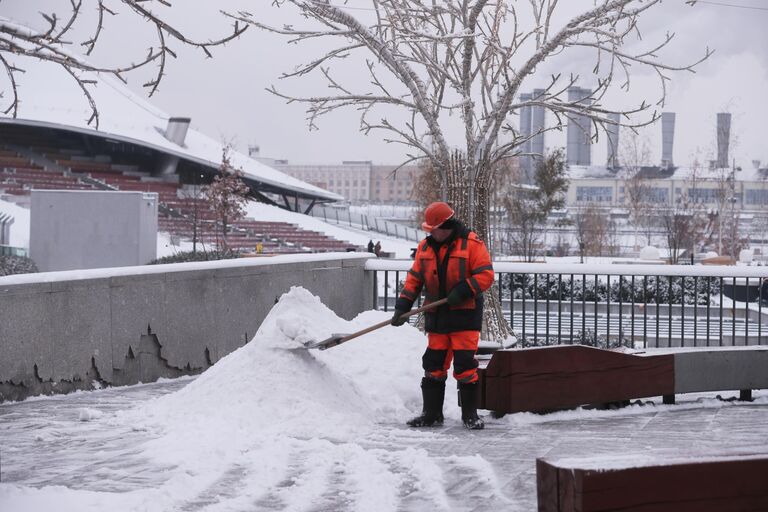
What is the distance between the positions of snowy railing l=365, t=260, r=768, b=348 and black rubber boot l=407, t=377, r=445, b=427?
3.20 m

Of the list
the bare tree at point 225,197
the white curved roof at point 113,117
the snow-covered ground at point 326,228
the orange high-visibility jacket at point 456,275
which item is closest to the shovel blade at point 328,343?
the orange high-visibility jacket at point 456,275

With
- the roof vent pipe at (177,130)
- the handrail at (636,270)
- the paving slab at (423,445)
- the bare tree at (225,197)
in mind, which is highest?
the roof vent pipe at (177,130)

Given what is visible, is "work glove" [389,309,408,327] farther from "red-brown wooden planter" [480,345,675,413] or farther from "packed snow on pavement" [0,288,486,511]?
"red-brown wooden planter" [480,345,675,413]

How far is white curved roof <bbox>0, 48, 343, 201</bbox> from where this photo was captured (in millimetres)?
69125

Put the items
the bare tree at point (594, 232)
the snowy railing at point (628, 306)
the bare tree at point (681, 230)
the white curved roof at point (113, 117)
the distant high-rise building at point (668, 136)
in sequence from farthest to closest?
the distant high-rise building at point (668, 136) → the white curved roof at point (113, 117) → the bare tree at point (594, 232) → the bare tree at point (681, 230) → the snowy railing at point (628, 306)

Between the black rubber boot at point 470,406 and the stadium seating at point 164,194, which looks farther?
the stadium seating at point 164,194

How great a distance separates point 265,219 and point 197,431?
5838cm

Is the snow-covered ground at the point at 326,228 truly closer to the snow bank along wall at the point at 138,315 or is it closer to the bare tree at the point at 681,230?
the bare tree at the point at 681,230

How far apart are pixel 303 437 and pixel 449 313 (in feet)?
5.03

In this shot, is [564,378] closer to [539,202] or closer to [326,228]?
[539,202]

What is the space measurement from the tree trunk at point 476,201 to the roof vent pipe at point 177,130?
64.8m

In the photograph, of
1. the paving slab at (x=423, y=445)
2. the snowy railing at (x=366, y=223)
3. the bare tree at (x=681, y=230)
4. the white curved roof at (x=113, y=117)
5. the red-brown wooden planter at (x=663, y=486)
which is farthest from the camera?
the snowy railing at (x=366, y=223)

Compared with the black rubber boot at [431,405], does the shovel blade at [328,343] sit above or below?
above

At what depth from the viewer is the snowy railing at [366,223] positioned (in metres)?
70.3
